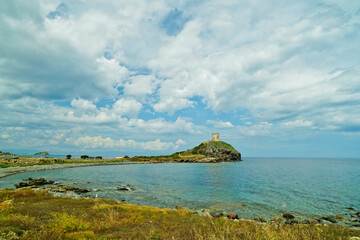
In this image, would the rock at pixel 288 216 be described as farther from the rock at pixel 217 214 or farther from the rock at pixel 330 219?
the rock at pixel 217 214

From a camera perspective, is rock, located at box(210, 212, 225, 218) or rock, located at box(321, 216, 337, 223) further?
rock, located at box(210, 212, 225, 218)

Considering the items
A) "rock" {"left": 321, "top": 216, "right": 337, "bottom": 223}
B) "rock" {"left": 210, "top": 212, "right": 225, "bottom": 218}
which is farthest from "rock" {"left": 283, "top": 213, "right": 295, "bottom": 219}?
"rock" {"left": 210, "top": 212, "right": 225, "bottom": 218}

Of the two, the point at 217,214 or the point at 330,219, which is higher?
the point at 217,214

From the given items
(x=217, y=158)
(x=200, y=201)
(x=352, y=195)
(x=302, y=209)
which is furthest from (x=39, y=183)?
(x=217, y=158)

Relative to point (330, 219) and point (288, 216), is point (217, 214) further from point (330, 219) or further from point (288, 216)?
point (330, 219)

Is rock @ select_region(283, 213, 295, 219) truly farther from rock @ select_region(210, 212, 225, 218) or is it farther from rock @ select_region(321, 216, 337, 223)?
rock @ select_region(210, 212, 225, 218)

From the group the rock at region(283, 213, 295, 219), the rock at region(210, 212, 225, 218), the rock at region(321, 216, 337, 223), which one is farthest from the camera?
the rock at region(283, 213, 295, 219)

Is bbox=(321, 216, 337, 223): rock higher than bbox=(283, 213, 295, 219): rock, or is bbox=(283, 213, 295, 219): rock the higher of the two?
bbox=(283, 213, 295, 219): rock

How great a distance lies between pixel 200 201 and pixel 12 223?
27.8 metres

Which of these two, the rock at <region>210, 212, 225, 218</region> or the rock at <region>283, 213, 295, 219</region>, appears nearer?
the rock at <region>210, 212, 225, 218</region>

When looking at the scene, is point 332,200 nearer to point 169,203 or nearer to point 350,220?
point 350,220

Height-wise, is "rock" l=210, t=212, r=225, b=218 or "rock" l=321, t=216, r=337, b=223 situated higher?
"rock" l=210, t=212, r=225, b=218

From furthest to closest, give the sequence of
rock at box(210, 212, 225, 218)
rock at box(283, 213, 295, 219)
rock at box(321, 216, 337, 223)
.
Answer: rock at box(283, 213, 295, 219), rock at box(210, 212, 225, 218), rock at box(321, 216, 337, 223)

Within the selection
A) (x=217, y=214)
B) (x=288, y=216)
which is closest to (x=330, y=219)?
(x=288, y=216)
